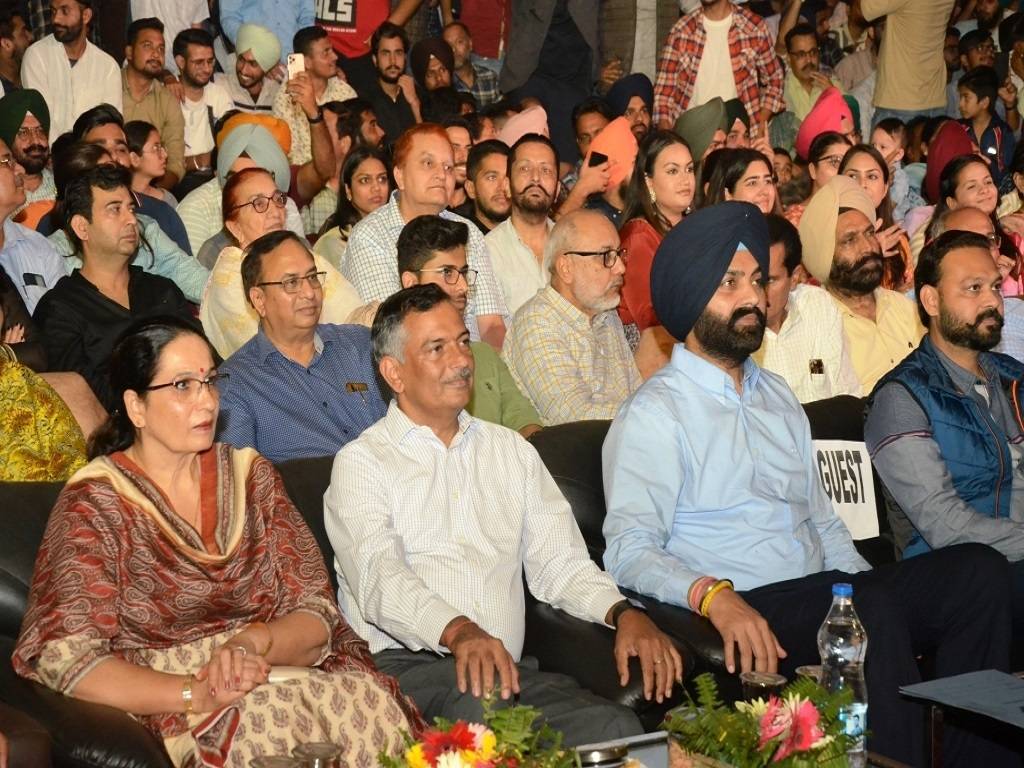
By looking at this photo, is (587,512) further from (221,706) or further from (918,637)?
(221,706)

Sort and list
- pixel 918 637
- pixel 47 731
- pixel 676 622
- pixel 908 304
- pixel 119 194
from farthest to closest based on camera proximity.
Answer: pixel 908 304, pixel 119 194, pixel 918 637, pixel 676 622, pixel 47 731

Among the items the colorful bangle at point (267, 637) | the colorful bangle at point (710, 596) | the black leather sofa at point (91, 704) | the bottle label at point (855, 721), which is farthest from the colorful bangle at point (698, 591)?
the colorful bangle at point (267, 637)

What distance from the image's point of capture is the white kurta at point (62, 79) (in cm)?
748

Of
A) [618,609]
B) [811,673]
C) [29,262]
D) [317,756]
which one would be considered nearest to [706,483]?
[618,609]

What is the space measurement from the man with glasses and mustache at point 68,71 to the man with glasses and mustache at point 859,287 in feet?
13.3

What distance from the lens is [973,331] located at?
4.20 meters

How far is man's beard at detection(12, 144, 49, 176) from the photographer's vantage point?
6.47 meters

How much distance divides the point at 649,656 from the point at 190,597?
1038 mm

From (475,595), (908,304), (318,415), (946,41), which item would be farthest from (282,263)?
(946,41)

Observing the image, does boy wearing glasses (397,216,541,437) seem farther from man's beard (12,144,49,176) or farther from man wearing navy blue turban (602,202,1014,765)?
man's beard (12,144,49,176)

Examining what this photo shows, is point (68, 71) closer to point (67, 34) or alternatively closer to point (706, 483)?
point (67, 34)

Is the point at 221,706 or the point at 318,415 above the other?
the point at 318,415

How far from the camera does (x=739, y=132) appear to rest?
8.04 metres

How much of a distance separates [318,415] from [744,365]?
1.29 m
